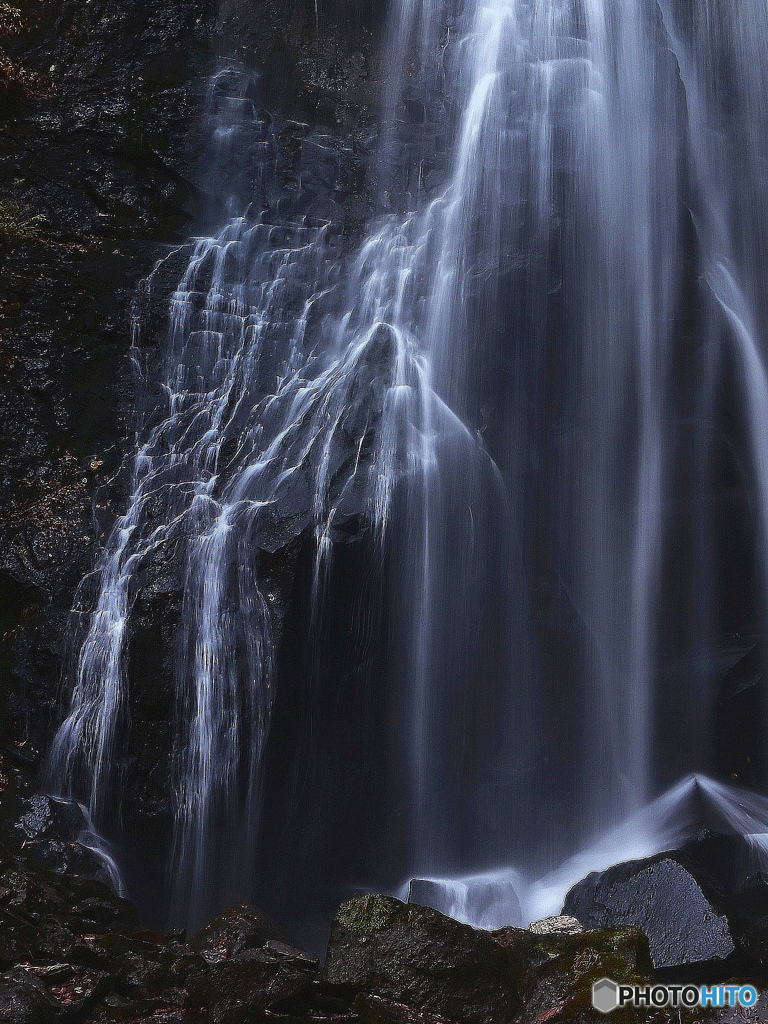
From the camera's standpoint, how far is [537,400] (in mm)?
10047

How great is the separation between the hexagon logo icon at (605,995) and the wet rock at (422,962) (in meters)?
Result: 0.73

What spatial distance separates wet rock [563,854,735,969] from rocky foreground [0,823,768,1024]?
1272 mm

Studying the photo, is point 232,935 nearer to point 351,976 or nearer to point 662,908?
point 351,976

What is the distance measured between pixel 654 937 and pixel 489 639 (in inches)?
138

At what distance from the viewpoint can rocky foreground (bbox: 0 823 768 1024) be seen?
4.45 m

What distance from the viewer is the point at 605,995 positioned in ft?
14.1

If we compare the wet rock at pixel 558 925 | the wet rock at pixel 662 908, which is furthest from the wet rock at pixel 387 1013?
the wet rock at pixel 558 925

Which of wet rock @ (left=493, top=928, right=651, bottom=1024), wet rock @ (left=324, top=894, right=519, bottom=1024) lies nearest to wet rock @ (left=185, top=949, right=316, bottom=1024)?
wet rock @ (left=324, top=894, right=519, bottom=1024)

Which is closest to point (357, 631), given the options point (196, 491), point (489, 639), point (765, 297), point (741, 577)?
point (489, 639)

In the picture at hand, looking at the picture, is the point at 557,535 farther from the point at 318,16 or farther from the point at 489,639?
the point at 318,16

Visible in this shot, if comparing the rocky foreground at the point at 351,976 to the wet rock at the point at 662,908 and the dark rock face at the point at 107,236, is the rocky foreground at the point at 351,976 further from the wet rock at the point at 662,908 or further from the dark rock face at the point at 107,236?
the dark rock face at the point at 107,236

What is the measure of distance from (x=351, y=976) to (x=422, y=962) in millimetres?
440

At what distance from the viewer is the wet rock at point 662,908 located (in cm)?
613

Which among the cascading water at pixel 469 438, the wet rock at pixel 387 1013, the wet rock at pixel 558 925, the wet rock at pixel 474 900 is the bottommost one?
the wet rock at pixel 474 900
